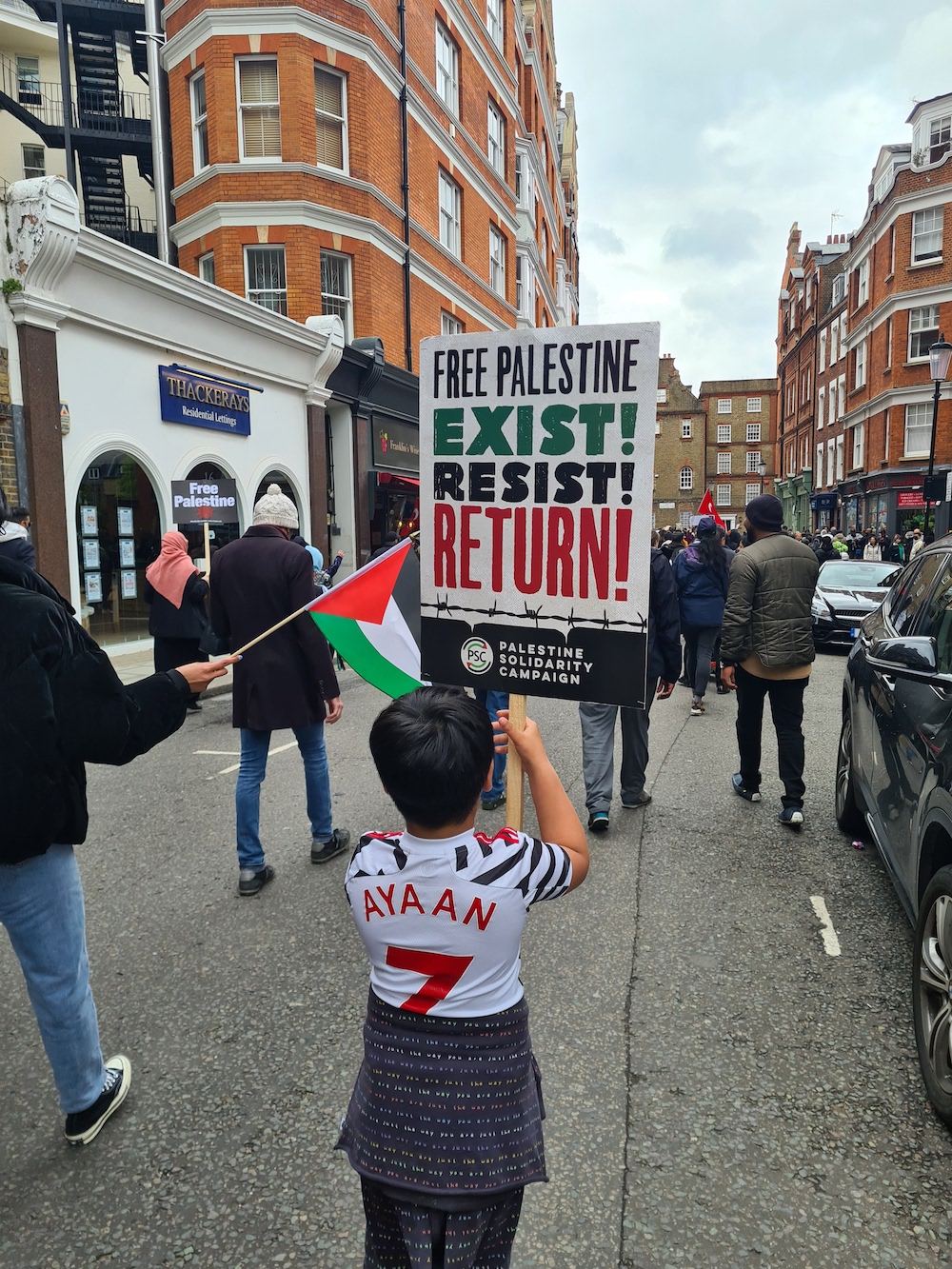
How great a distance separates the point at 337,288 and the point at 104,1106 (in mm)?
17128

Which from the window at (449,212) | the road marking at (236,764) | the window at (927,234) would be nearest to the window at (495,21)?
the window at (449,212)

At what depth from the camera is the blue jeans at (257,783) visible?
13.9 ft

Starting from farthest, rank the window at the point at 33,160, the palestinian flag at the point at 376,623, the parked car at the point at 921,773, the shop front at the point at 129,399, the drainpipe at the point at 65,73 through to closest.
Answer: the window at the point at 33,160 → the drainpipe at the point at 65,73 → the shop front at the point at 129,399 → the palestinian flag at the point at 376,623 → the parked car at the point at 921,773

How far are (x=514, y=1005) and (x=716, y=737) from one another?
6370 mm

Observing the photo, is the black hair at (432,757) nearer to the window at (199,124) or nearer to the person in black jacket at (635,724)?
the person in black jacket at (635,724)

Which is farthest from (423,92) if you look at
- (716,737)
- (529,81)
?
(716,737)

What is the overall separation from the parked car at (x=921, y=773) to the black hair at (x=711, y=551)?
3834mm

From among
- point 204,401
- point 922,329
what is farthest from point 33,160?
point 922,329

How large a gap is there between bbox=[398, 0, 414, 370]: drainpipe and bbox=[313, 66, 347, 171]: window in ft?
6.52

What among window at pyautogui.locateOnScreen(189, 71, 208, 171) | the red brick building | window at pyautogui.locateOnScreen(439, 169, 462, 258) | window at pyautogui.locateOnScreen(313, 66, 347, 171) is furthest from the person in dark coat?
window at pyautogui.locateOnScreen(439, 169, 462, 258)

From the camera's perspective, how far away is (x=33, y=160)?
Result: 25.1 m

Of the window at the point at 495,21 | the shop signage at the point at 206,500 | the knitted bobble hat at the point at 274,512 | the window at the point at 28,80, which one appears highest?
the window at the point at 495,21

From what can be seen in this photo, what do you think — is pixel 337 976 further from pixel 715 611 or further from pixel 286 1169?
pixel 715 611

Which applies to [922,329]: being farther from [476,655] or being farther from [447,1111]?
[447,1111]
